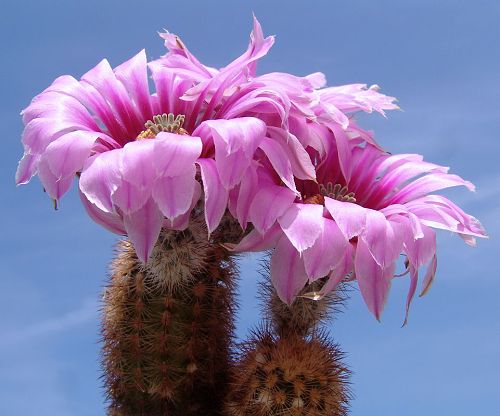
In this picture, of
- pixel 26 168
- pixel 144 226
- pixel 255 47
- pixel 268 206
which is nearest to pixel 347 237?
pixel 268 206

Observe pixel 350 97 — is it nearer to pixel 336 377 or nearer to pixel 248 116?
pixel 248 116

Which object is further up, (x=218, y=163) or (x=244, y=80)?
(x=244, y=80)

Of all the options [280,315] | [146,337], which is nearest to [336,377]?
[280,315]

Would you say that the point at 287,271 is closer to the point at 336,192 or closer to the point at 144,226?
the point at 144,226

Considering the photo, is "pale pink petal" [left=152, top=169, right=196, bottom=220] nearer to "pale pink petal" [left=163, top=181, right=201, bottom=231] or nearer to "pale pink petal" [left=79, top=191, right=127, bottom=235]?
"pale pink petal" [left=163, top=181, right=201, bottom=231]

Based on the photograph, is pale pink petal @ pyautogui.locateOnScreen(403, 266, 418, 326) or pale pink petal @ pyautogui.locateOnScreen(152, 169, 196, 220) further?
pale pink petal @ pyautogui.locateOnScreen(403, 266, 418, 326)

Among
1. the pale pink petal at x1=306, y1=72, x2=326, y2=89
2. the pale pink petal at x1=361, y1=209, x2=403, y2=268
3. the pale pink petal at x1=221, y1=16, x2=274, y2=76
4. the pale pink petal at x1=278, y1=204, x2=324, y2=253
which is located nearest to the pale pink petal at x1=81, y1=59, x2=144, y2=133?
the pale pink petal at x1=221, y1=16, x2=274, y2=76

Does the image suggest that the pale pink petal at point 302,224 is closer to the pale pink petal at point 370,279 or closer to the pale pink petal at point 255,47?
the pale pink petal at point 370,279

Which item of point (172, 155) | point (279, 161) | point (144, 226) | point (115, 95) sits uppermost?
point (115, 95)
